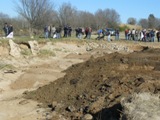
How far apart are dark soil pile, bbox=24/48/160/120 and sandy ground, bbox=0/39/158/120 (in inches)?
29.8

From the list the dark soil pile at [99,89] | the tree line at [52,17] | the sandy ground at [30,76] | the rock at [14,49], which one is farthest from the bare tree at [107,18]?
the dark soil pile at [99,89]

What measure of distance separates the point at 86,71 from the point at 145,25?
8476cm

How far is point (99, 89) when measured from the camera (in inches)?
583

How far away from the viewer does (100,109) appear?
12.5 m

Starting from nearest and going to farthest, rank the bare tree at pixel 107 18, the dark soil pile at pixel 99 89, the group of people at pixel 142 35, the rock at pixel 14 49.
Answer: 1. the dark soil pile at pixel 99 89
2. the rock at pixel 14 49
3. the group of people at pixel 142 35
4. the bare tree at pixel 107 18

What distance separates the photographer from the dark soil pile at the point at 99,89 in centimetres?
1261

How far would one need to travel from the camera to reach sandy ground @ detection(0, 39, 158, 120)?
13657mm

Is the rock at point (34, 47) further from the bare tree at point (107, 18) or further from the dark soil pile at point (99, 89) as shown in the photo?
the bare tree at point (107, 18)

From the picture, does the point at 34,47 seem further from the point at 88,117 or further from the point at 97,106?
the point at 88,117

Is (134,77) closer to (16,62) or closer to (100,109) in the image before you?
(100,109)

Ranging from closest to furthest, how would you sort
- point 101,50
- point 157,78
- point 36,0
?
point 157,78, point 101,50, point 36,0

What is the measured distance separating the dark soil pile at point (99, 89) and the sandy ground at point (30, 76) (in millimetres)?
756

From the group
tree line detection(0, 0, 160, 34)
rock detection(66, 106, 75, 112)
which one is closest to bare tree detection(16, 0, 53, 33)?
tree line detection(0, 0, 160, 34)

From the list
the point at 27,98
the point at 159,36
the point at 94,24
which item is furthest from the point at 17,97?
the point at 94,24
